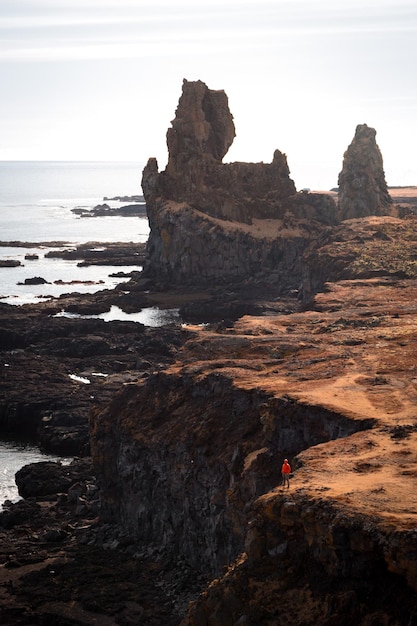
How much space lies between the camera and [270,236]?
153375 millimetres

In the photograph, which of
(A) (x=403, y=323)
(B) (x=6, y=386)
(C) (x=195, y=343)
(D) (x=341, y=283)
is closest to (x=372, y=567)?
(C) (x=195, y=343)

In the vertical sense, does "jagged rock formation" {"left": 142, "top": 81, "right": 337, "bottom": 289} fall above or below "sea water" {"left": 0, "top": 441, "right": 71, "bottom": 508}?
above

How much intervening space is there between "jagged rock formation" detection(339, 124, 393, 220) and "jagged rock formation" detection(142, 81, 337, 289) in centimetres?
354

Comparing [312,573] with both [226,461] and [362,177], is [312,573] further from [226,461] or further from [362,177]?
[362,177]

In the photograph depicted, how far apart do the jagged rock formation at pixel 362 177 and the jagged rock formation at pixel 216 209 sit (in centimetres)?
354

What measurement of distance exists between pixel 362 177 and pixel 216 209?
24122 millimetres

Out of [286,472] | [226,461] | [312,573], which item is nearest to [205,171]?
[226,461]

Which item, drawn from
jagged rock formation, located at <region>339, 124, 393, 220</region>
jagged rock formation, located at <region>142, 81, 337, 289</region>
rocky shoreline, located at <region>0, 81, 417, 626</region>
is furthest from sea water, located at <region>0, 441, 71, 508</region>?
jagged rock formation, located at <region>339, 124, 393, 220</region>

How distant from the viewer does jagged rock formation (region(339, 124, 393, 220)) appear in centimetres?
16000

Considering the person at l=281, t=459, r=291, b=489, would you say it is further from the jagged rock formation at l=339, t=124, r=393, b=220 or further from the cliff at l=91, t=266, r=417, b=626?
the jagged rock formation at l=339, t=124, r=393, b=220

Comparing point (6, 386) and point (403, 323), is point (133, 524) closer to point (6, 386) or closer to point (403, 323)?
point (403, 323)

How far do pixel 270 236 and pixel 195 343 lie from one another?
87.7m

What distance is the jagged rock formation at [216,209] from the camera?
15025 cm

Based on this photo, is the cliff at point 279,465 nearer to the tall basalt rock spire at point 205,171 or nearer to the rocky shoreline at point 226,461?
the rocky shoreline at point 226,461
